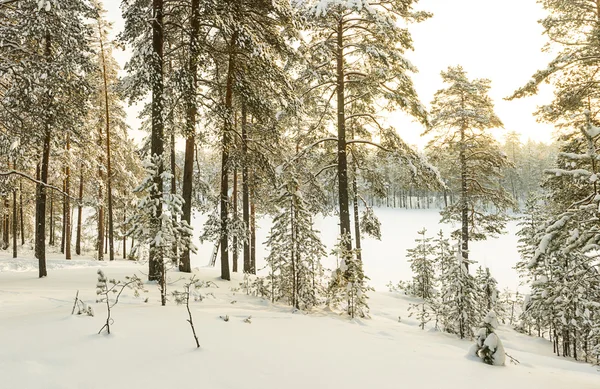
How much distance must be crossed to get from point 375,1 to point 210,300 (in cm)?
1030

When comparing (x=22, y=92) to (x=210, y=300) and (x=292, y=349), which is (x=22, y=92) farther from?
(x=292, y=349)

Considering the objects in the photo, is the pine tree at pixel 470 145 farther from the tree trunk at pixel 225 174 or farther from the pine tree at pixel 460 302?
the tree trunk at pixel 225 174

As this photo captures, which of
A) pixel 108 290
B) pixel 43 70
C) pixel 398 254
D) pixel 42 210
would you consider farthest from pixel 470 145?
pixel 398 254

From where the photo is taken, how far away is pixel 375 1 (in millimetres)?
10656

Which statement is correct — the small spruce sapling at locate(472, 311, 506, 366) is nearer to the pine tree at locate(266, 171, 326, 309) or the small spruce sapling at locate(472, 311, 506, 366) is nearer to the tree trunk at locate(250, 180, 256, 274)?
the pine tree at locate(266, 171, 326, 309)

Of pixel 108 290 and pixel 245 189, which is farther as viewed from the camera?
pixel 245 189

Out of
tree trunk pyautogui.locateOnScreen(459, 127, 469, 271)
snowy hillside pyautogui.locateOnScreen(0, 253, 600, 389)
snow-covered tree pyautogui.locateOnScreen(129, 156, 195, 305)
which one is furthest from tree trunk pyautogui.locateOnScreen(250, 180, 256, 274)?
snowy hillside pyautogui.locateOnScreen(0, 253, 600, 389)

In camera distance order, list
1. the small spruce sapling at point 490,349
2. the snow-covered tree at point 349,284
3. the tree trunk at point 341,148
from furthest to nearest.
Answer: the tree trunk at point 341,148 → the snow-covered tree at point 349,284 → the small spruce sapling at point 490,349

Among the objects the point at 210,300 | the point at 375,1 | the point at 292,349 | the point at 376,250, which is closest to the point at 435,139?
the point at 375,1

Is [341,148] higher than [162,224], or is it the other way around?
[341,148]

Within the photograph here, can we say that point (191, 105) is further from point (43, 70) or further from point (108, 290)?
point (108, 290)

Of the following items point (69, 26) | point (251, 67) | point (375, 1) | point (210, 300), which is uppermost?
point (375, 1)

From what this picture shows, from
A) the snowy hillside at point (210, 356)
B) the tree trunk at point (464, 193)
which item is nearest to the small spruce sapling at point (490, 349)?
the snowy hillside at point (210, 356)

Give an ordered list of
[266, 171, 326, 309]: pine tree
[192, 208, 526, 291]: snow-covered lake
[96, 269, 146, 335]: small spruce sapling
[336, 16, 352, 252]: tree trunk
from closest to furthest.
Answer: [96, 269, 146, 335]: small spruce sapling → [266, 171, 326, 309]: pine tree → [336, 16, 352, 252]: tree trunk → [192, 208, 526, 291]: snow-covered lake
